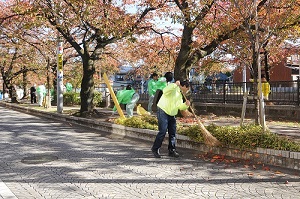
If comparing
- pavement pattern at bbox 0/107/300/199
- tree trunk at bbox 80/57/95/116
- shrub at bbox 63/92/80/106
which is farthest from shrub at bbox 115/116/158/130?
shrub at bbox 63/92/80/106

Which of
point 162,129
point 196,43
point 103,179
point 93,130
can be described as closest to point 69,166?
point 103,179

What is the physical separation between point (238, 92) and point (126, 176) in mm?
9440

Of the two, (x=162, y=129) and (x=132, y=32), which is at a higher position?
(x=132, y=32)

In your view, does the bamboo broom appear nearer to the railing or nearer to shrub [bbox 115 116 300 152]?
shrub [bbox 115 116 300 152]

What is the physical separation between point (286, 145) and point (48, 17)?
10531mm

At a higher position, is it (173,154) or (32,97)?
(32,97)

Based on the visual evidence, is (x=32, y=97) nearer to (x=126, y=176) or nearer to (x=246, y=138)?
(x=126, y=176)

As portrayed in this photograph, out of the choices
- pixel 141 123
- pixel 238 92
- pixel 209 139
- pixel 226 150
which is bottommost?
pixel 226 150

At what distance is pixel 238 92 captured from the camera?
13.7 metres

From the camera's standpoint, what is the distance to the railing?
1185cm

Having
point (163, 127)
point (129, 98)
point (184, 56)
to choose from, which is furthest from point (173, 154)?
point (184, 56)

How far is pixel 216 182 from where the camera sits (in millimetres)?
5047

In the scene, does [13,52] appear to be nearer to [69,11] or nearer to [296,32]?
[69,11]

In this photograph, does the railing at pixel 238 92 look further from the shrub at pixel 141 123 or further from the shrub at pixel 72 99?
the shrub at pixel 72 99
